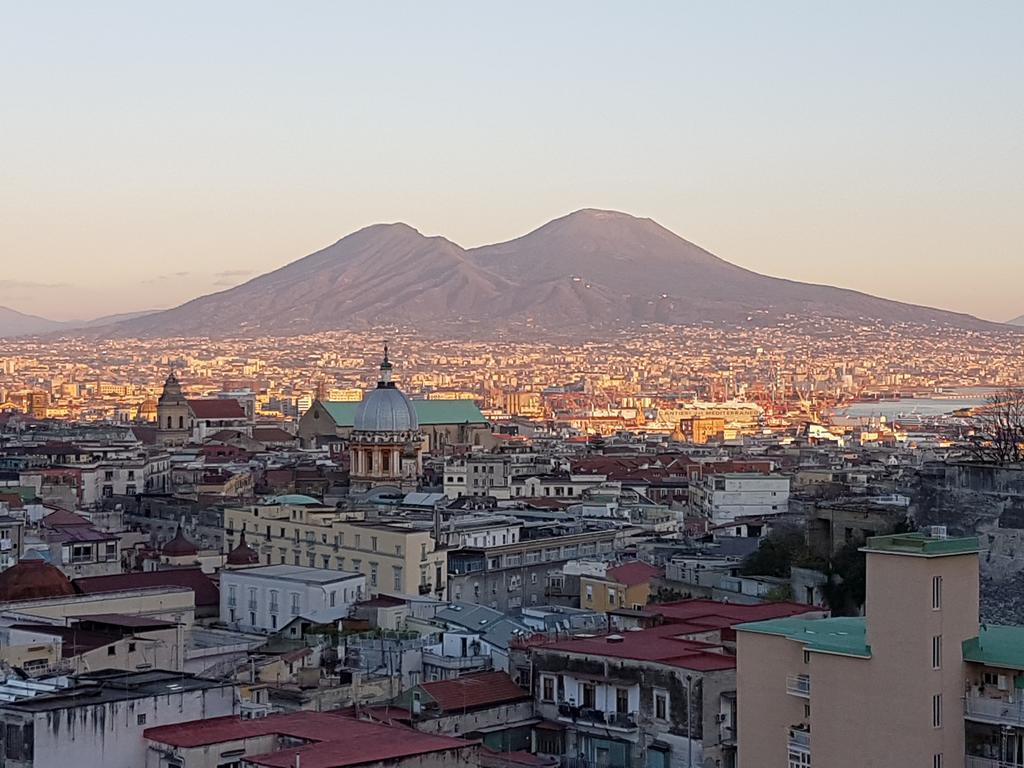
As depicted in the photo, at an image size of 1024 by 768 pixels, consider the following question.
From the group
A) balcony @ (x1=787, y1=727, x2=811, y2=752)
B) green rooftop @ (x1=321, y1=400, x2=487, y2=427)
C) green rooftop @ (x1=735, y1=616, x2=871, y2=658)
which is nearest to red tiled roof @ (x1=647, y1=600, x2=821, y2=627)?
green rooftop @ (x1=735, y1=616, x2=871, y2=658)

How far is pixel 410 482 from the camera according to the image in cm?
6544

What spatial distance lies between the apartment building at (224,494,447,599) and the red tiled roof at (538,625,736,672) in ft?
42.9

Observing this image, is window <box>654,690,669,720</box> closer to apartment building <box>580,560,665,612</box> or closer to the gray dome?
apartment building <box>580,560,665,612</box>

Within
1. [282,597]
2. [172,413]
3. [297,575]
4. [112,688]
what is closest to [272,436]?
[172,413]

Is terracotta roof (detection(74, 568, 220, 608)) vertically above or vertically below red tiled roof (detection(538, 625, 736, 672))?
below

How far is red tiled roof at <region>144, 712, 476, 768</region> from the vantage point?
58.6 ft

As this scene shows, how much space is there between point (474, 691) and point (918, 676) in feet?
23.7

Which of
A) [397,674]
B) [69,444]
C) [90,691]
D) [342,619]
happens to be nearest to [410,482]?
[69,444]

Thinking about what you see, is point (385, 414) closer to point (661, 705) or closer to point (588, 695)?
point (588, 695)

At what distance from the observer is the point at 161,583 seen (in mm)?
34000

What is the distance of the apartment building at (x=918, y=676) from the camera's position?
1728 cm

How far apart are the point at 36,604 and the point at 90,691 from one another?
10439mm

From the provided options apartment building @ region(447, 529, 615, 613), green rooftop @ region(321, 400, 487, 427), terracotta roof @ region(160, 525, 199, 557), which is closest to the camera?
apartment building @ region(447, 529, 615, 613)

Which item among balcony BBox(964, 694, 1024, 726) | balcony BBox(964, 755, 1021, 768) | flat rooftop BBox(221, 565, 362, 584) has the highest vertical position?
balcony BBox(964, 694, 1024, 726)
